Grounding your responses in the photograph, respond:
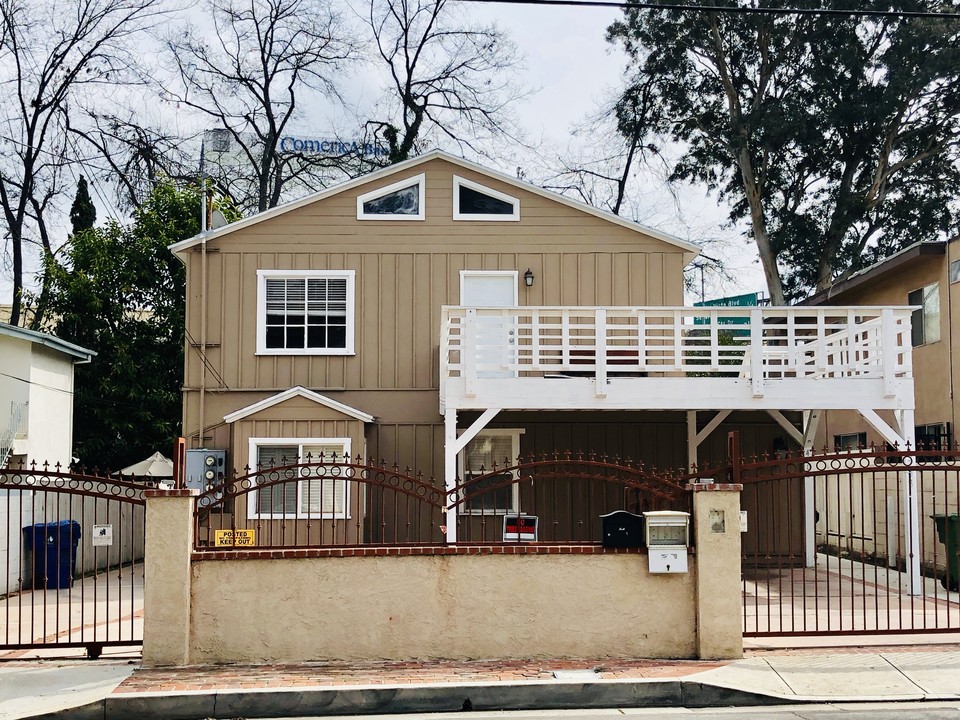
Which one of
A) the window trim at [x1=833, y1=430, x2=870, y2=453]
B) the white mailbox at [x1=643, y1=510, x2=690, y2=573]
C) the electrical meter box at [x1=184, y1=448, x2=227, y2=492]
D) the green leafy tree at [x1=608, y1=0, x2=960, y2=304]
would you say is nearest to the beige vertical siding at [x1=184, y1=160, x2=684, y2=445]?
the electrical meter box at [x1=184, y1=448, x2=227, y2=492]

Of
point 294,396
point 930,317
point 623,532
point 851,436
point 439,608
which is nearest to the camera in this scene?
point 439,608

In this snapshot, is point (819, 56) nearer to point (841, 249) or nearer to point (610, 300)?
point (841, 249)

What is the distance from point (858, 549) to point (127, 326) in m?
17.7

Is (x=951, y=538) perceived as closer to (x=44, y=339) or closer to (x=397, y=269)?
(x=397, y=269)

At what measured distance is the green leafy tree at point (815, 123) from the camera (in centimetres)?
2978

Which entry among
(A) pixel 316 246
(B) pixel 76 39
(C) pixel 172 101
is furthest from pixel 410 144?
(A) pixel 316 246

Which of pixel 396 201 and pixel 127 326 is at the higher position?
pixel 396 201

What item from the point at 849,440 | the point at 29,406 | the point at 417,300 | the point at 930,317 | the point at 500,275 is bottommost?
the point at 849,440

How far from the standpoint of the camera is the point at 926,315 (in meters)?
18.2

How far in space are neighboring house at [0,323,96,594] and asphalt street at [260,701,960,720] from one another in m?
8.69

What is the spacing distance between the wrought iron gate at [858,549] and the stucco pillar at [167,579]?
514cm

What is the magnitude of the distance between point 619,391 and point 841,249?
59.0ft

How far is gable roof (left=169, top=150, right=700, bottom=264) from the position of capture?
17.5 metres

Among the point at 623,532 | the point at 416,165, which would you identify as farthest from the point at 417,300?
the point at 623,532
